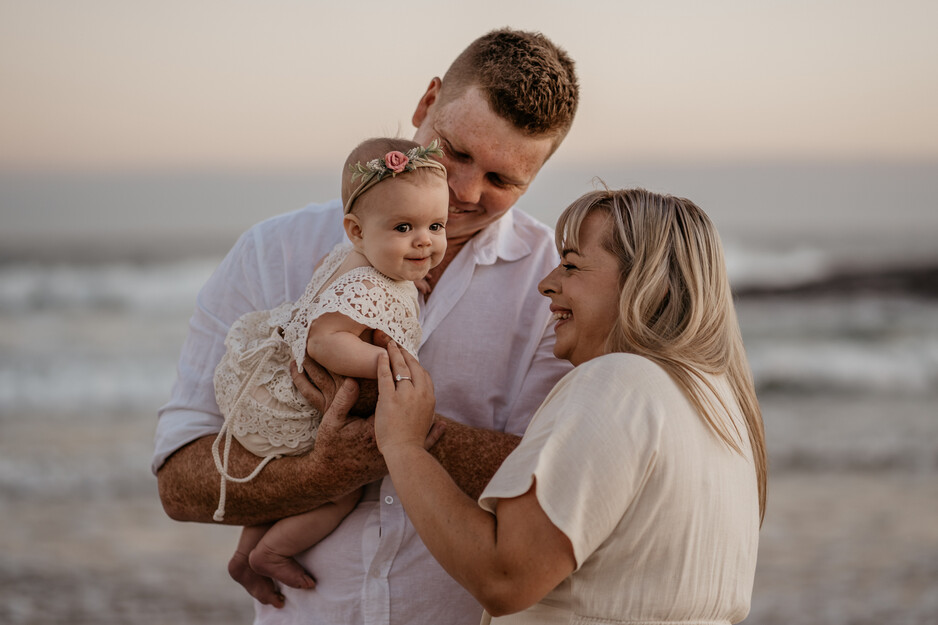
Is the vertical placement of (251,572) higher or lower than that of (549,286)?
lower

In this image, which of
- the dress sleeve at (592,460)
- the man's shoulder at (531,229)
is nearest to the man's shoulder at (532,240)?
the man's shoulder at (531,229)

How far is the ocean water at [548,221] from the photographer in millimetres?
6449

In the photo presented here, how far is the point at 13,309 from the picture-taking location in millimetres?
14086

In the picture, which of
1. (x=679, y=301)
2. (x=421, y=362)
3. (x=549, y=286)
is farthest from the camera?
(x=421, y=362)

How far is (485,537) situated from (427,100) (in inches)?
61.9

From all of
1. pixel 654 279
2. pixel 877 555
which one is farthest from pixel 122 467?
pixel 654 279

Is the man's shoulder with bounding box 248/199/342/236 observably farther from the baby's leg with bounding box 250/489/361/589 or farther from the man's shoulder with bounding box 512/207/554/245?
the baby's leg with bounding box 250/489/361/589

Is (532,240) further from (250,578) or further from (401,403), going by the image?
(250,578)

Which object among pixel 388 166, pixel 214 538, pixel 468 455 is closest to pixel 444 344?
pixel 468 455

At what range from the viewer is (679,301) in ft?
6.70

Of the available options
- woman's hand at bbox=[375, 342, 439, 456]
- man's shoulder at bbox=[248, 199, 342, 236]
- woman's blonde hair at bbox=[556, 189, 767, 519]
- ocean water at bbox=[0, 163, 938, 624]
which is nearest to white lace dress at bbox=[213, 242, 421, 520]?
woman's hand at bbox=[375, 342, 439, 456]

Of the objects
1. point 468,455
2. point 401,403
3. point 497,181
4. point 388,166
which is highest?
point 388,166

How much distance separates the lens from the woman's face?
2.13 m

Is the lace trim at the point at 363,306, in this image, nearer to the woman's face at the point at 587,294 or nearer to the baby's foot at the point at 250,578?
the woman's face at the point at 587,294
